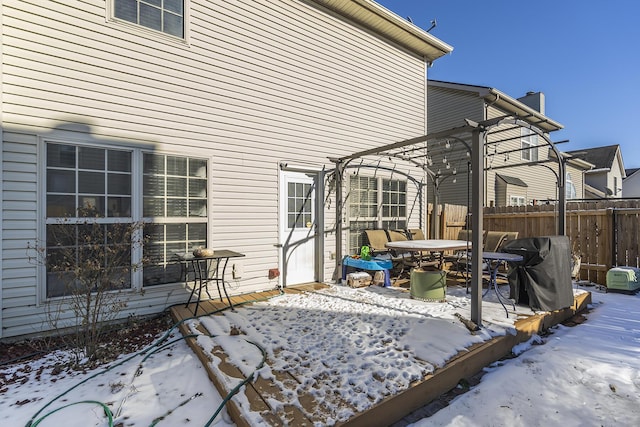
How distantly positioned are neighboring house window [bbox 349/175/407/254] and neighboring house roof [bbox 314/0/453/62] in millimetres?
3104

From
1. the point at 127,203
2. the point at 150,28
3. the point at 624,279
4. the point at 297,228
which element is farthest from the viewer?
the point at 624,279

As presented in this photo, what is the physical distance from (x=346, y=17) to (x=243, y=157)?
142 inches

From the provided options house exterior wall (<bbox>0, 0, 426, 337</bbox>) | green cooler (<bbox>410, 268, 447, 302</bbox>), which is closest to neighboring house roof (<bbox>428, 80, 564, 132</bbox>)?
house exterior wall (<bbox>0, 0, 426, 337</bbox>)

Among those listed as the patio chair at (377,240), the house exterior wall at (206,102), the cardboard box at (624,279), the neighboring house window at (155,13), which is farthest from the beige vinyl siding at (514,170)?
the neighboring house window at (155,13)

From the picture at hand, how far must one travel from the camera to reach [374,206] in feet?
22.1

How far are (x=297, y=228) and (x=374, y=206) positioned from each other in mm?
1981

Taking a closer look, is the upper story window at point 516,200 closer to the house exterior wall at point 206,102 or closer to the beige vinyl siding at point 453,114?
the beige vinyl siding at point 453,114

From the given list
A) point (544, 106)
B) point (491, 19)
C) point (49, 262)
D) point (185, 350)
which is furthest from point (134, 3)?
point (544, 106)

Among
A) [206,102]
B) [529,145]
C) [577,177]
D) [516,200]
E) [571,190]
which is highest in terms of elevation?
[529,145]

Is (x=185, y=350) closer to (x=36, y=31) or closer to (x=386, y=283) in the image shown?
(x=386, y=283)

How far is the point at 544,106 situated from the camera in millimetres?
13758

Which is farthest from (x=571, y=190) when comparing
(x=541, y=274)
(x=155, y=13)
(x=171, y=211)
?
(x=155, y=13)

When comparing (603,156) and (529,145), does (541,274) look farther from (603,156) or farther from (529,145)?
(603,156)

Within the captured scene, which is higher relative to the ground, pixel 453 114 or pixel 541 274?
pixel 453 114
